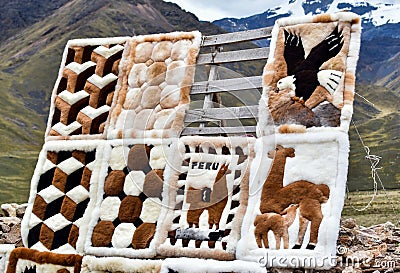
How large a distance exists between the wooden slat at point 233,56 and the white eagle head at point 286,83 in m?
0.51

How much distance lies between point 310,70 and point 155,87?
1491 mm

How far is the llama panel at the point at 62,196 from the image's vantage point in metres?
5.38

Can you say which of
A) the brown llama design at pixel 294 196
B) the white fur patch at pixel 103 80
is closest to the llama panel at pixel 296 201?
the brown llama design at pixel 294 196

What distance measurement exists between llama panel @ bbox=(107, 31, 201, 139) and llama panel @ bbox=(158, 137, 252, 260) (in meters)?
0.35

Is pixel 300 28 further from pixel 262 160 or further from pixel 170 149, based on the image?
pixel 170 149

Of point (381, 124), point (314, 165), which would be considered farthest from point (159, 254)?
point (381, 124)

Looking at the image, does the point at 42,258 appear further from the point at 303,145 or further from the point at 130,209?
the point at 303,145

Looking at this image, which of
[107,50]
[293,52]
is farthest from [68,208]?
[293,52]

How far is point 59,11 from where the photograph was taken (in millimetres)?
139375

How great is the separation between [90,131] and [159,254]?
4.87 feet

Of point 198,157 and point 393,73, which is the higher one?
point 393,73

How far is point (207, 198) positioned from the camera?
4.94 metres

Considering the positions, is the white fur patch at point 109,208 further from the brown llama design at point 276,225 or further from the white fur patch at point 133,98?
the brown llama design at point 276,225

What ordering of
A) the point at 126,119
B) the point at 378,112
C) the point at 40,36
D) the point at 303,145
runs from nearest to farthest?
the point at 303,145 → the point at 126,119 → the point at 378,112 → the point at 40,36
